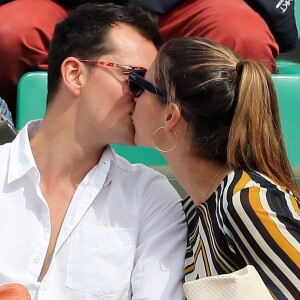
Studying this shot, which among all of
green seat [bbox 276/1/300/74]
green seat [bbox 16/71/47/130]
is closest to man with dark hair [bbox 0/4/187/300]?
Result: green seat [bbox 16/71/47/130]

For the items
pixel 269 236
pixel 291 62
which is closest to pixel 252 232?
pixel 269 236

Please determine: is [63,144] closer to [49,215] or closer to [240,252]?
[49,215]

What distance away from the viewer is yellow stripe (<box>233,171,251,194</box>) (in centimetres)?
126

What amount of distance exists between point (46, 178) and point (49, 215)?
13cm

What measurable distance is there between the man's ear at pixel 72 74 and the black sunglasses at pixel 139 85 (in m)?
0.14

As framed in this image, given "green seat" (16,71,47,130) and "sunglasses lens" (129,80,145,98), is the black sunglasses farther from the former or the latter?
"green seat" (16,71,47,130)

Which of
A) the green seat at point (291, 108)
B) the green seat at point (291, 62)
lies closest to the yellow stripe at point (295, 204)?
the green seat at point (291, 108)

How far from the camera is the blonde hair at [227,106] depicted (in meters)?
1.34

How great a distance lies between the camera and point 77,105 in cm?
162

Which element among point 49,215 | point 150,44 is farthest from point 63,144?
point 150,44

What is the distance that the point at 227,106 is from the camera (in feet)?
4.51

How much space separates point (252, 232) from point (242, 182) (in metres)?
0.12

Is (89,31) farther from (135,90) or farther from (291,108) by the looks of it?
(291,108)

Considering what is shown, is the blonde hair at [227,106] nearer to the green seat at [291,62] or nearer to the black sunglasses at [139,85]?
the black sunglasses at [139,85]
